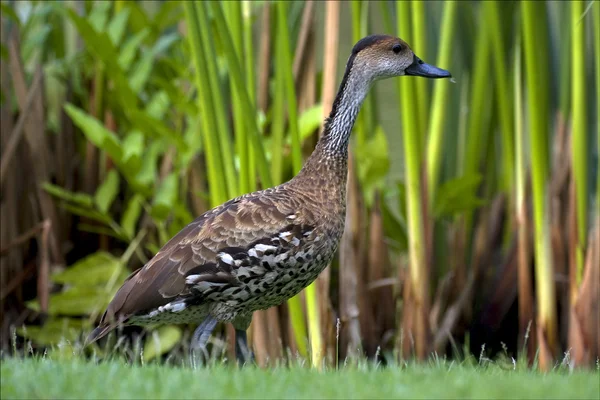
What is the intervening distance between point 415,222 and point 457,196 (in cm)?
47

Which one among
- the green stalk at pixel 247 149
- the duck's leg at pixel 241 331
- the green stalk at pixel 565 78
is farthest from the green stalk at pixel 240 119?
the green stalk at pixel 565 78

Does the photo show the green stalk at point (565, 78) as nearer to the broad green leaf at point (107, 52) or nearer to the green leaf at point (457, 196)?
the green leaf at point (457, 196)

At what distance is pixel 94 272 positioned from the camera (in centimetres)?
591

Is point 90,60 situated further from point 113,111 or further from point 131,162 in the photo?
point 131,162

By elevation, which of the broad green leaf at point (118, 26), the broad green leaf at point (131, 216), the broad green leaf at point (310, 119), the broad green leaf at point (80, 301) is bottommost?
the broad green leaf at point (80, 301)

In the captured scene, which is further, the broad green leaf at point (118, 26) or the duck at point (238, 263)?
the broad green leaf at point (118, 26)

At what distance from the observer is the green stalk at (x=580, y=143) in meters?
4.95

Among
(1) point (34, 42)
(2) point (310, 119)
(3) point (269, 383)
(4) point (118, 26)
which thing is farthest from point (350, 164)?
(3) point (269, 383)

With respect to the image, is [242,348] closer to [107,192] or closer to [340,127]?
[340,127]

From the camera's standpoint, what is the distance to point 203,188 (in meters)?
6.22

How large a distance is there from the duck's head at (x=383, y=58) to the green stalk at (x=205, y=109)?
0.75 metres

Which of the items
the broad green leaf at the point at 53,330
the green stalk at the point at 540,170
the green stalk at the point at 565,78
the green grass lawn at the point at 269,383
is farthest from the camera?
the broad green leaf at the point at 53,330

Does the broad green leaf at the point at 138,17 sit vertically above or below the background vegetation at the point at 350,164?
above

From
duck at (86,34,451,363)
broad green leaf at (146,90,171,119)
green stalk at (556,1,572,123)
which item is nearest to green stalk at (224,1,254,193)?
duck at (86,34,451,363)
